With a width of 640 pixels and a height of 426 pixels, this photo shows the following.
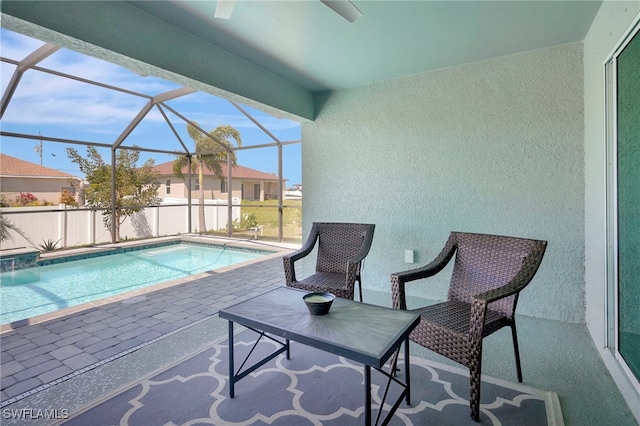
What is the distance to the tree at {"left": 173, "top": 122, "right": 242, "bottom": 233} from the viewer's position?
839 cm

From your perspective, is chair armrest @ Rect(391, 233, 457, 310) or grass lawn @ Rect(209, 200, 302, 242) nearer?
chair armrest @ Rect(391, 233, 457, 310)

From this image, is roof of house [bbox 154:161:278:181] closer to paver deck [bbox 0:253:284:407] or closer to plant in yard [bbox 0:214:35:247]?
plant in yard [bbox 0:214:35:247]

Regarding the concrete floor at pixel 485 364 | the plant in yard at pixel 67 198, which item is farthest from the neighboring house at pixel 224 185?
the concrete floor at pixel 485 364

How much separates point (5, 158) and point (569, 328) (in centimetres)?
929

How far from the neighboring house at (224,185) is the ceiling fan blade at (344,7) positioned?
597cm

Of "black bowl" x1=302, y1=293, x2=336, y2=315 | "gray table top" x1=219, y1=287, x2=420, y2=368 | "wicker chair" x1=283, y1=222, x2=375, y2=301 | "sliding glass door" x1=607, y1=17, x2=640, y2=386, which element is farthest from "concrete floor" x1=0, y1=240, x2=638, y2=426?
"black bowl" x1=302, y1=293, x2=336, y2=315

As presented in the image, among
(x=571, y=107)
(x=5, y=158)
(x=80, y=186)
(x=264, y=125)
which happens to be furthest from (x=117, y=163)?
(x=571, y=107)

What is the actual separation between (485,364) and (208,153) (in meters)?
8.49

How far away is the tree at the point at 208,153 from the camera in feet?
27.5

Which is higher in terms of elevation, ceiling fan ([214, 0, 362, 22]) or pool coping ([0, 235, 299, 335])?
ceiling fan ([214, 0, 362, 22])

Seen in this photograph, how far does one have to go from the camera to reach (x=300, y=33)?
268 cm

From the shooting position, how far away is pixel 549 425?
1581 millimetres

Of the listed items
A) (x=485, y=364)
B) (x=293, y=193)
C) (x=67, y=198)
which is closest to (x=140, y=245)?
(x=67, y=198)

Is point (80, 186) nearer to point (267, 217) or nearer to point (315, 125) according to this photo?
point (267, 217)
